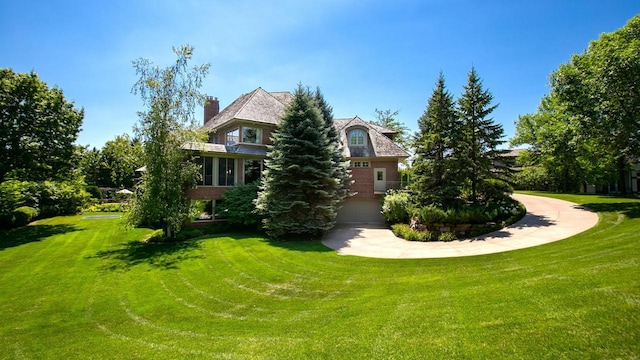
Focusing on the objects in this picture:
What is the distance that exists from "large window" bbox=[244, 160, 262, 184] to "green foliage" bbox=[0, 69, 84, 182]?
39.9 feet

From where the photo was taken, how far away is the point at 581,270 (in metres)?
6.26

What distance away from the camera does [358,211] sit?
21734 millimetres

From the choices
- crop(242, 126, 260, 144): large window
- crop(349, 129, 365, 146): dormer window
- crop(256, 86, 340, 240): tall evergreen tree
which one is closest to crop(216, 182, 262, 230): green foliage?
crop(256, 86, 340, 240): tall evergreen tree

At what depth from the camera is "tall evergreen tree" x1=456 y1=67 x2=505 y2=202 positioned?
15859 mm

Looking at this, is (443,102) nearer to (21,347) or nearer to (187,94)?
(187,94)

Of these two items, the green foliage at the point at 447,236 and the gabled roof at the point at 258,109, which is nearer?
the green foliage at the point at 447,236

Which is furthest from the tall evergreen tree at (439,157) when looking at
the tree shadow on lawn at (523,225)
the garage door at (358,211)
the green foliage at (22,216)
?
the green foliage at (22,216)

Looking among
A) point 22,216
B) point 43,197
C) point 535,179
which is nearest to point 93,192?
point 43,197

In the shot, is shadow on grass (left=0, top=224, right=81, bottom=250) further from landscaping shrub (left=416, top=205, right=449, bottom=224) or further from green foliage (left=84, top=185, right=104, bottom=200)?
landscaping shrub (left=416, top=205, right=449, bottom=224)

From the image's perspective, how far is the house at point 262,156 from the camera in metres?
19.0

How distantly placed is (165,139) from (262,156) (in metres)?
6.76

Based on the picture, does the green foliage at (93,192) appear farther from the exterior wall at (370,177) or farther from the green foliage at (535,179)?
the green foliage at (535,179)

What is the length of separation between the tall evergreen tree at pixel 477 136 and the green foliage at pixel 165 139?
14.8 metres

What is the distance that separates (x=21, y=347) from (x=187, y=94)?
12.8 metres
